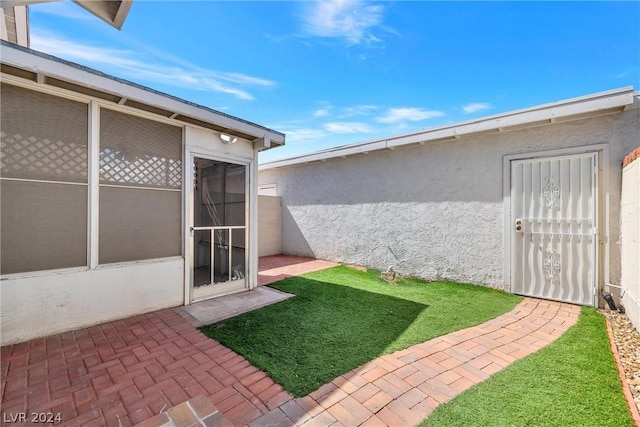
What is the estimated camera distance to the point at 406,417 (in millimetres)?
2246

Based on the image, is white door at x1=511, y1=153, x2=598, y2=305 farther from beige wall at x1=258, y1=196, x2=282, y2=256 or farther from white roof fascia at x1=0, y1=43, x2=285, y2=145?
beige wall at x1=258, y1=196, x2=282, y2=256

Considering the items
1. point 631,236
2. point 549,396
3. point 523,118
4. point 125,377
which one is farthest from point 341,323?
point 523,118

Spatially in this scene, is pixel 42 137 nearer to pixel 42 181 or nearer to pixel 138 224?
pixel 42 181

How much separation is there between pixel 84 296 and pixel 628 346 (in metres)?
7.83

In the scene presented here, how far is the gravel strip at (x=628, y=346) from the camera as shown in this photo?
2.72 m

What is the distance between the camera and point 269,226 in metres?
10.9

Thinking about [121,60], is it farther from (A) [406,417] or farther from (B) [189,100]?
(A) [406,417]

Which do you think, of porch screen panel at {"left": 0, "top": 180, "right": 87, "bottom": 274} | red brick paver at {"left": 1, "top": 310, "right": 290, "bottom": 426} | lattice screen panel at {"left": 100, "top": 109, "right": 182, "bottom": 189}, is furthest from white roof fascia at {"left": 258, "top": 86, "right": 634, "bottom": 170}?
porch screen panel at {"left": 0, "top": 180, "right": 87, "bottom": 274}

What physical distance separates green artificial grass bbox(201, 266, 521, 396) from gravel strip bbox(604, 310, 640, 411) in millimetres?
1396

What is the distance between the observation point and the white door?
5043mm

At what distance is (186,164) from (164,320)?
9.22 ft

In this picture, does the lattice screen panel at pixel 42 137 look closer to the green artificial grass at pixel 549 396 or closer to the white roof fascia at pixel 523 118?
the green artificial grass at pixel 549 396

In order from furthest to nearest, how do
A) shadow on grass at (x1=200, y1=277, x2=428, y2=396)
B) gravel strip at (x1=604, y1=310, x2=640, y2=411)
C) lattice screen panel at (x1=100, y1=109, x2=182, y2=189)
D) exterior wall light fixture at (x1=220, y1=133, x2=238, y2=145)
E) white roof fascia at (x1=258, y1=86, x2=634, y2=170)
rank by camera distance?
exterior wall light fixture at (x1=220, y1=133, x2=238, y2=145), white roof fascia at (x1=258, y1=86, x2=634, y2=170), lattice screen panel at (x1=100, y1=109, x2=182, y2=189), shadow on grass at (x1=200, y1=277, x2=428, y2=396), gravel strip at (x1=604, y1=310, x2=640, y2=411)

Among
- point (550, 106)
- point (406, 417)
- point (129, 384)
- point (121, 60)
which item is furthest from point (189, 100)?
point (550, 106)
